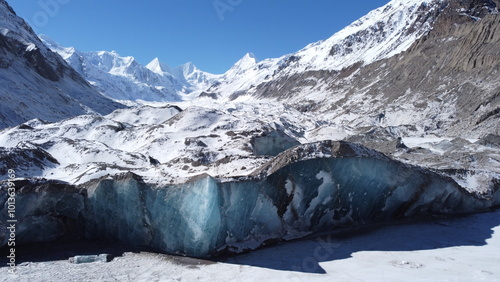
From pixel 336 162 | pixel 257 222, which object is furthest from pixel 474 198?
pixel 257 222

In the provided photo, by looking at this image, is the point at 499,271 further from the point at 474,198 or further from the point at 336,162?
the point at 474,198

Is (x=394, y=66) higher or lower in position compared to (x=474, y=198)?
higher

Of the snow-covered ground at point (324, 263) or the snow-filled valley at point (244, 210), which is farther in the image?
the snow-filled valley at point (244, 210)

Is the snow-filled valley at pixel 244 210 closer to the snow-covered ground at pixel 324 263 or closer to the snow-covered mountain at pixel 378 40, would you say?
the snow-covered ground at pixel 324 263

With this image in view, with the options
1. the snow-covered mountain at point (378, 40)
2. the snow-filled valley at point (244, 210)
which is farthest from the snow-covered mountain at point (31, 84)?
the snow-covered mountain at point (378, 40)

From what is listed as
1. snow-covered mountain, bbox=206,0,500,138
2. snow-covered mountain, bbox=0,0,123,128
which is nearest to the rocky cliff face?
snow-covered mountain, bbox=206,0,500,138

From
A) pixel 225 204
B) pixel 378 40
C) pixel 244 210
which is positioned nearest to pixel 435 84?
pixel 378 40

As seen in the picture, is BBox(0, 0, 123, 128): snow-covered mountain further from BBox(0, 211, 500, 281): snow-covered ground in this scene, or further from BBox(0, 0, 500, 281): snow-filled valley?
BBox(0, 211, 500, 281): snow-covered ground
